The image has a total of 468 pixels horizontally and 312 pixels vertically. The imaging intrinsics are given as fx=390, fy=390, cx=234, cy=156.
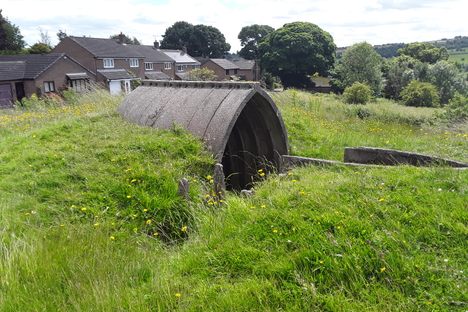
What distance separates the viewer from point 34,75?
1515 inches

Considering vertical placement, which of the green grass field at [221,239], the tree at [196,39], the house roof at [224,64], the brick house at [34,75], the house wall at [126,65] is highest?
the tree at [196,39]

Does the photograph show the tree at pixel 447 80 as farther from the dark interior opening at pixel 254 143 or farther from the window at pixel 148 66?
the dark interior opening at pixel 254 143

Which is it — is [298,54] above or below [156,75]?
above

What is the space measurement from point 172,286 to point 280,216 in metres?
1.46

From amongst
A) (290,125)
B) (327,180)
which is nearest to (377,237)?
(327,180)

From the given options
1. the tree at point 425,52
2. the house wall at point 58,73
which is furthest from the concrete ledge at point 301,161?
the tree at point 425,52

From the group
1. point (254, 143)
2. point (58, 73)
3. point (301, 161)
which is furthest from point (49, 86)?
point (301, 161)

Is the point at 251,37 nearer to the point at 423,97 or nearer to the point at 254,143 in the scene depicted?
the point at 423,97

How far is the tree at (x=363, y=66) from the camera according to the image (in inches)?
1882

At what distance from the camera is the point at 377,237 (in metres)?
3.81

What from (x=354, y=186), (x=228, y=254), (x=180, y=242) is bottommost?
(x=180, y=242)

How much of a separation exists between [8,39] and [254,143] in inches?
2209

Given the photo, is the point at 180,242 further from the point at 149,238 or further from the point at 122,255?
the point at 122,255

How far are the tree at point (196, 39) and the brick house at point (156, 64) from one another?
89.7 feet
